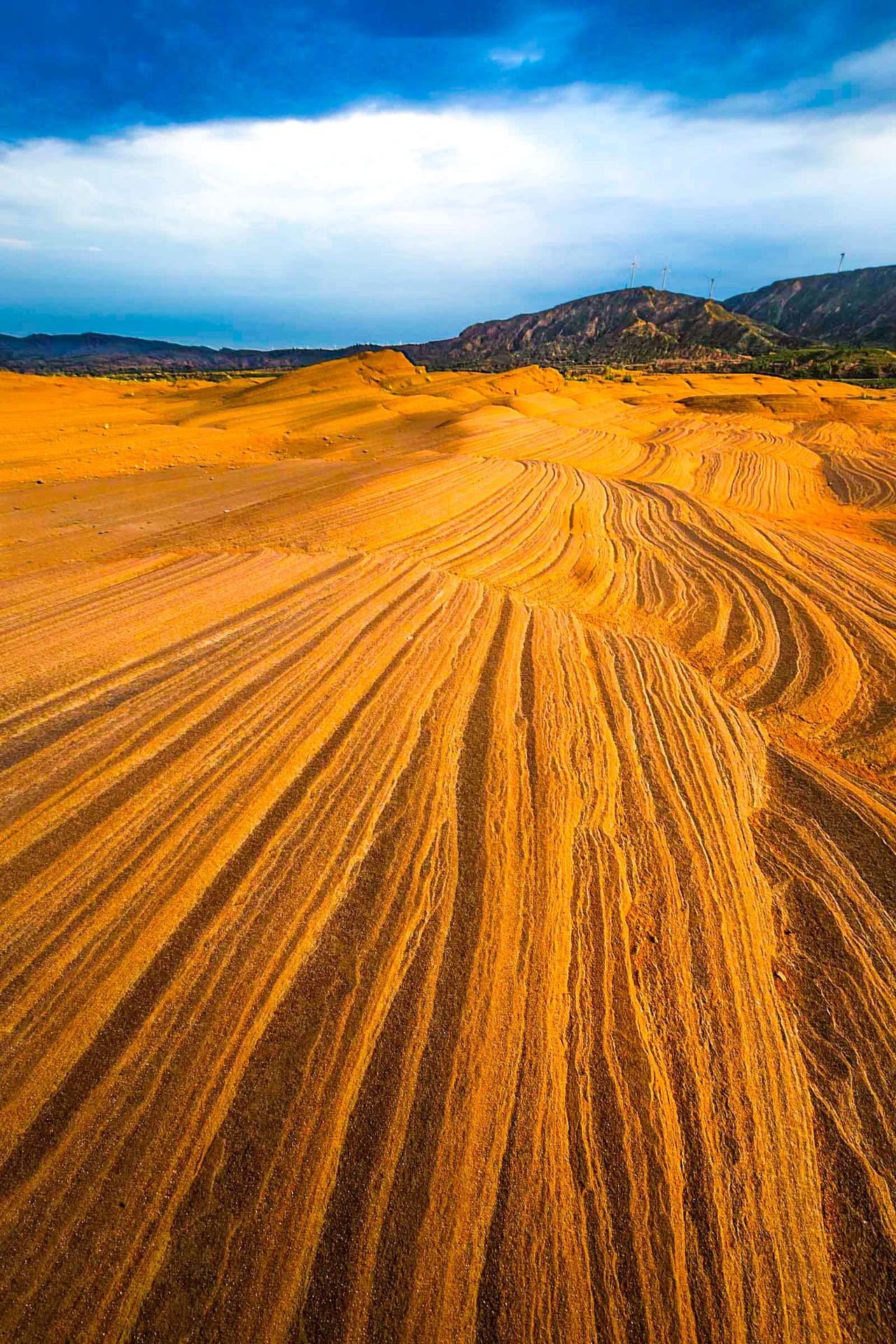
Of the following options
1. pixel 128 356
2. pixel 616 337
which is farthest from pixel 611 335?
pixel 128 356

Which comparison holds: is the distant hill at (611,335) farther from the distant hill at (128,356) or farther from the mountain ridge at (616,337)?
the distant hill at (128,356)

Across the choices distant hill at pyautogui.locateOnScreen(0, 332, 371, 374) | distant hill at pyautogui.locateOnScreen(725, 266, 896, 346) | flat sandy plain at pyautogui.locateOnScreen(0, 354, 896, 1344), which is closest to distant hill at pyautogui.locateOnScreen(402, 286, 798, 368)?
distant hill at pyautogui.locateOnScreen(725, 266, 896, 346)

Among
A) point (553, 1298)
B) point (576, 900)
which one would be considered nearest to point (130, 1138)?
point (553, 1298)

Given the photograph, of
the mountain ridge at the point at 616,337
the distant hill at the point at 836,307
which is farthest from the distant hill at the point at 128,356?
the distant hill at the point at 836,307

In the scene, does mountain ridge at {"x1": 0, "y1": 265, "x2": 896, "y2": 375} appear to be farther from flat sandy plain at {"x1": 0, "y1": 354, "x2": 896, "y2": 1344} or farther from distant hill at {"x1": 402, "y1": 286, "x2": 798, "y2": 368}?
flat sandy plain at {"x1": 0, "y1": 354, "x2": 896, "y2": 1344}

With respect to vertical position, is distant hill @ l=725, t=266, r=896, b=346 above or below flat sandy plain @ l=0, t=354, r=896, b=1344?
above

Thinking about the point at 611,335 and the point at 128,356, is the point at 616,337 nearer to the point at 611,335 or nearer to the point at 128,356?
the point at 611,335
